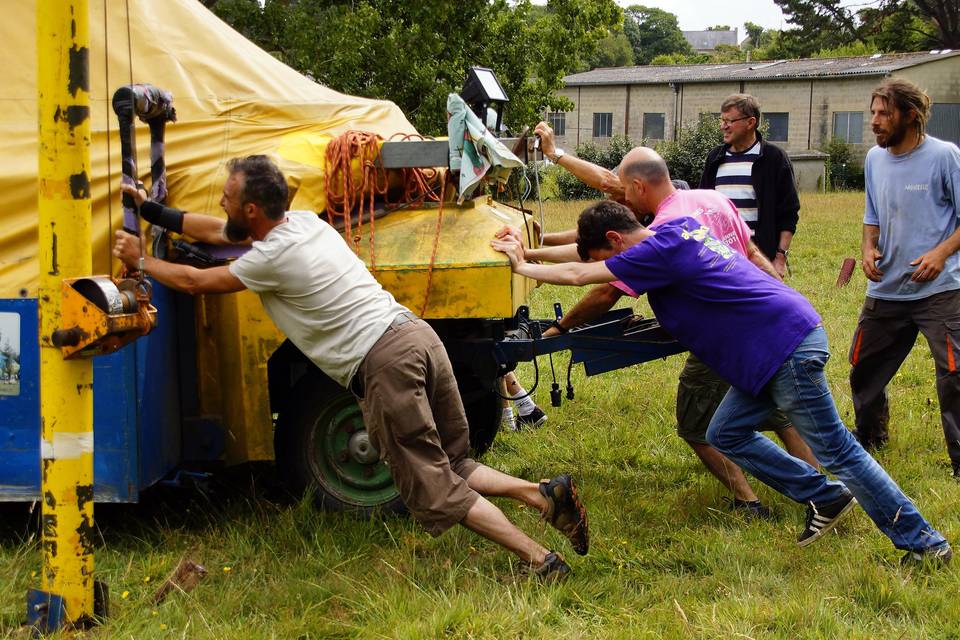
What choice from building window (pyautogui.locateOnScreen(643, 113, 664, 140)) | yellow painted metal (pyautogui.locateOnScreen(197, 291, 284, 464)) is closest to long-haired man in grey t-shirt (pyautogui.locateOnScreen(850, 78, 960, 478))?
yellow painted metal (pyautogui.locateOnScreen(197, 291, 284, 464))

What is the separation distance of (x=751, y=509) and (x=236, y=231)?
103 inches

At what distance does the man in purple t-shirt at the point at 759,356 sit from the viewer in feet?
13.8

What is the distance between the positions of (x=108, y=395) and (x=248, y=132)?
4.45ft

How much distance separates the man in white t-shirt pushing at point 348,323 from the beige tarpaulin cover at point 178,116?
1.31ft

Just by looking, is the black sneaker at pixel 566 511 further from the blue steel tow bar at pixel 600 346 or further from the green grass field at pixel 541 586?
the blue steel tow bar at pixel 600 346

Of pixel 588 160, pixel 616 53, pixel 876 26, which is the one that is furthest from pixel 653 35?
pixel 588 160

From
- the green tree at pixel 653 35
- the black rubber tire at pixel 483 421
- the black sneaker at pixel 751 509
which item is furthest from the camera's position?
the green tree at pixel 653 35

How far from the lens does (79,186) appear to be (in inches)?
137

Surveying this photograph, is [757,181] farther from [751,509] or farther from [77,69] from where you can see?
[77,69]

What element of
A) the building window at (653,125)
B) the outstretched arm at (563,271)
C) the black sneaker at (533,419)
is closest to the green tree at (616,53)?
the building window at (653,125)

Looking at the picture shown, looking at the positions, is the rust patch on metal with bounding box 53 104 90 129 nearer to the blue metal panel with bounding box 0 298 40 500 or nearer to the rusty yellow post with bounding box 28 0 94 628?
the rusty yellow post with bounding box 28 0 94 628

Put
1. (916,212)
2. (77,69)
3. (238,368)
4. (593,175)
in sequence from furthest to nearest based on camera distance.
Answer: (916,212)
(593,175)
(238,368)
(77,69)

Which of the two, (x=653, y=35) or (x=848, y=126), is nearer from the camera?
(x=848, y=126)

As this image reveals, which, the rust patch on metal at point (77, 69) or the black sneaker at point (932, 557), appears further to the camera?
the black sneaker at point (932, 557)
